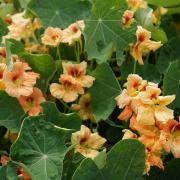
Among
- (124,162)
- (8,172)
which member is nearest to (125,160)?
(124,162)

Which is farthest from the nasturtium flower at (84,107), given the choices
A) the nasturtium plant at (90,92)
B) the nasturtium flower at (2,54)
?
the nasturtium flower at (2,54)

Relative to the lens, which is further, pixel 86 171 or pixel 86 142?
pixel 86 142

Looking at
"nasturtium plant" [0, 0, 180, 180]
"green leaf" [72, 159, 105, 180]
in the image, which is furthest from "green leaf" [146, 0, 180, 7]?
"green leaf" [72, 159, 105, 180]

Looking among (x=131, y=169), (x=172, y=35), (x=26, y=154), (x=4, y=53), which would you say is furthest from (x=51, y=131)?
(x=172, y=35)

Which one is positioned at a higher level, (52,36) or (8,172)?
(52,36)

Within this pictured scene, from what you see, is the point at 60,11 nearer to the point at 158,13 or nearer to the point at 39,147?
the point at 158,13

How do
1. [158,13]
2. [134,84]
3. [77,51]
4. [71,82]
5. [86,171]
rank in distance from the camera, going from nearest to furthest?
[86,171] → [134,84] → [71,82] → [77,51] → [158,13]

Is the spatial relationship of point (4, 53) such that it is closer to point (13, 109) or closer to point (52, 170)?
point (13, 109)
